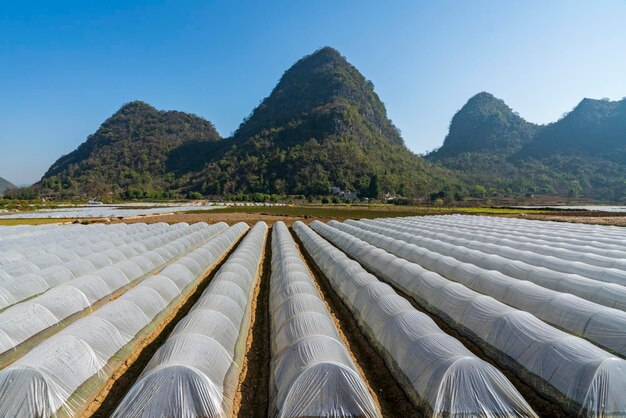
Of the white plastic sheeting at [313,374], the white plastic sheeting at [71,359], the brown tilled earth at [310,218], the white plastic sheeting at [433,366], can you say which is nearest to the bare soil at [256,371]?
the white plastic sheeting at [313,374]

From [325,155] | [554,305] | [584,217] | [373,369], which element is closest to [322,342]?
[373,369]

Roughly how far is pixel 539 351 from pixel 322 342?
17.1 feet

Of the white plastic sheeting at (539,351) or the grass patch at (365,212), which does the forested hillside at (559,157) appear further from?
the white plastic sheeting at (539,351)

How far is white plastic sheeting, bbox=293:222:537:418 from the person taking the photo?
6.67 metres

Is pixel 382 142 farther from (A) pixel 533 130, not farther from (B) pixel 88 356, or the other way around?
(B) pixel 88 356

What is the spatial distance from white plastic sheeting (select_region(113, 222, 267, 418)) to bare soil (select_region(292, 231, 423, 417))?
344cm

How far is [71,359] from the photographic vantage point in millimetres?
8102

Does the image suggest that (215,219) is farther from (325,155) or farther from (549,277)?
(325,155)

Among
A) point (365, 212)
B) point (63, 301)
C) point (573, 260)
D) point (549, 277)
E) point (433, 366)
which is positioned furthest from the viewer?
point (365, 212)

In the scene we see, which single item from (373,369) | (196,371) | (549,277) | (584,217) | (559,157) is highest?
(559,157)

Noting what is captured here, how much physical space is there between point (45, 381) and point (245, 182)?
126954 mm

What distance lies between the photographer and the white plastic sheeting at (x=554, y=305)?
900cm

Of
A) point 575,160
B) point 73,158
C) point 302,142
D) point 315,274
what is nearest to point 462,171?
point 575,160

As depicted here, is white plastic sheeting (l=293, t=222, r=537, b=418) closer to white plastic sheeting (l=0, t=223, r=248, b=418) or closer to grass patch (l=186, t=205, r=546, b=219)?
white plastic sheeting (l=0, t=223, r=248, b=418)
